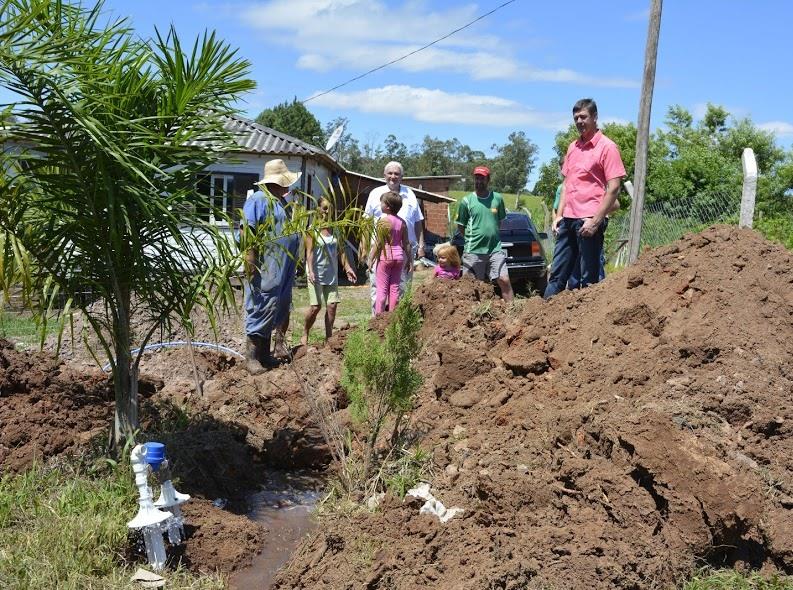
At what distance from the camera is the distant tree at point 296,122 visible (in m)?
57.4

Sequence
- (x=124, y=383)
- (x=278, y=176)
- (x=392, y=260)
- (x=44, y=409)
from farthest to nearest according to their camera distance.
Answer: (x=392, y=260)
(x=278, y=176)
(x=44, y=409)
(x=124, y=383)

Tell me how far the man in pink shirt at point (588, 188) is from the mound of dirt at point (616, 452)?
1.23 metres

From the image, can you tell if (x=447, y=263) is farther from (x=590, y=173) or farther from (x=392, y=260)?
(x=590, y=173)

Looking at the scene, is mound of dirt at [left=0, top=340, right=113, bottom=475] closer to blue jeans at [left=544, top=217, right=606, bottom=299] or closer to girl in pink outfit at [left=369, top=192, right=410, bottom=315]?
girl in pink outfit at [left=369, top=192, right=410, bottom=315]

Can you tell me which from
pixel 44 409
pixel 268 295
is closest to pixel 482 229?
pixel 268 295

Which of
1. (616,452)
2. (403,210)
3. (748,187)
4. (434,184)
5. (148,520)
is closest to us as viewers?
(148,520)

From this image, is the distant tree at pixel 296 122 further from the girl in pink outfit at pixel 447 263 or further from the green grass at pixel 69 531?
the green grass at pixel 69 531

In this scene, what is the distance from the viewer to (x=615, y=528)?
4.20 m

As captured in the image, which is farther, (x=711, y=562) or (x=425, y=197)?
(x=425, y=197)

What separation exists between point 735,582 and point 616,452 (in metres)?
0.84

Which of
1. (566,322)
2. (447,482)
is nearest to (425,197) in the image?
(566,322)

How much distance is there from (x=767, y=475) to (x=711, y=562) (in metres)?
0.56

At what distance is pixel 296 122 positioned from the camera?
2283 inches

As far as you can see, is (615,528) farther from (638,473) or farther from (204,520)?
(204,520)
